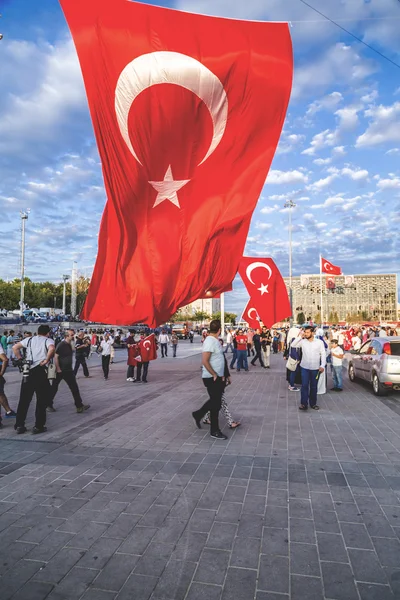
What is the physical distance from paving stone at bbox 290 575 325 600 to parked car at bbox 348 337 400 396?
24.2 ft

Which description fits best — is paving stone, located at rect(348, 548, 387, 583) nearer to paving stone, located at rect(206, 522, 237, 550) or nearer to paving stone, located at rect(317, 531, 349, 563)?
paving stone, located at rect(317, 531, 349, 563)

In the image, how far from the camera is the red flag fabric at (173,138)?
5.78m

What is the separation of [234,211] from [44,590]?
534 centimetres

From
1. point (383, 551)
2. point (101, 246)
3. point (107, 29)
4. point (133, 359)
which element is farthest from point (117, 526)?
point (133, 359)

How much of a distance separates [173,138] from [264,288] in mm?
12524

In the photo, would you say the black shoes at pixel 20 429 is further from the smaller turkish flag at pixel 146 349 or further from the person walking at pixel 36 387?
the smaller turkish flag at pixel 146 349

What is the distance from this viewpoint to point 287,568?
→ 271 cm

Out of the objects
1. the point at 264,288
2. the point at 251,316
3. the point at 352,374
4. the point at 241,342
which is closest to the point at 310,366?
the point at 352,374

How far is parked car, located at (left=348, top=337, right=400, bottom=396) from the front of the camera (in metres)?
9.08

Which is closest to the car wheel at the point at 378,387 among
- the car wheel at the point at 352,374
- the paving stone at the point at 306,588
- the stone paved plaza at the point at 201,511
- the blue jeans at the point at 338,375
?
the blue jeans at the point at 338,375

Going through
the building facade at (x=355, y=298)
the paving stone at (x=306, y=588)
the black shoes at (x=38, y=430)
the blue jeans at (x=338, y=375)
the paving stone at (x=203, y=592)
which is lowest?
the black shoes at (x=38, y=430)

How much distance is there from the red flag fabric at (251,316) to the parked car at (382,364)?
24.7 ft

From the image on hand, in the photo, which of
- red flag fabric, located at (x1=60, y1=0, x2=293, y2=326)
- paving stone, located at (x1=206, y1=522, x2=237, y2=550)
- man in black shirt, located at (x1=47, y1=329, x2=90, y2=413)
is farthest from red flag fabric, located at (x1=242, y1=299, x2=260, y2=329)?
paving stone, located at (x1=206, y1=522, x2=237, y2=550)

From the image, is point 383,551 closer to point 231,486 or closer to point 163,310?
point 231,486
